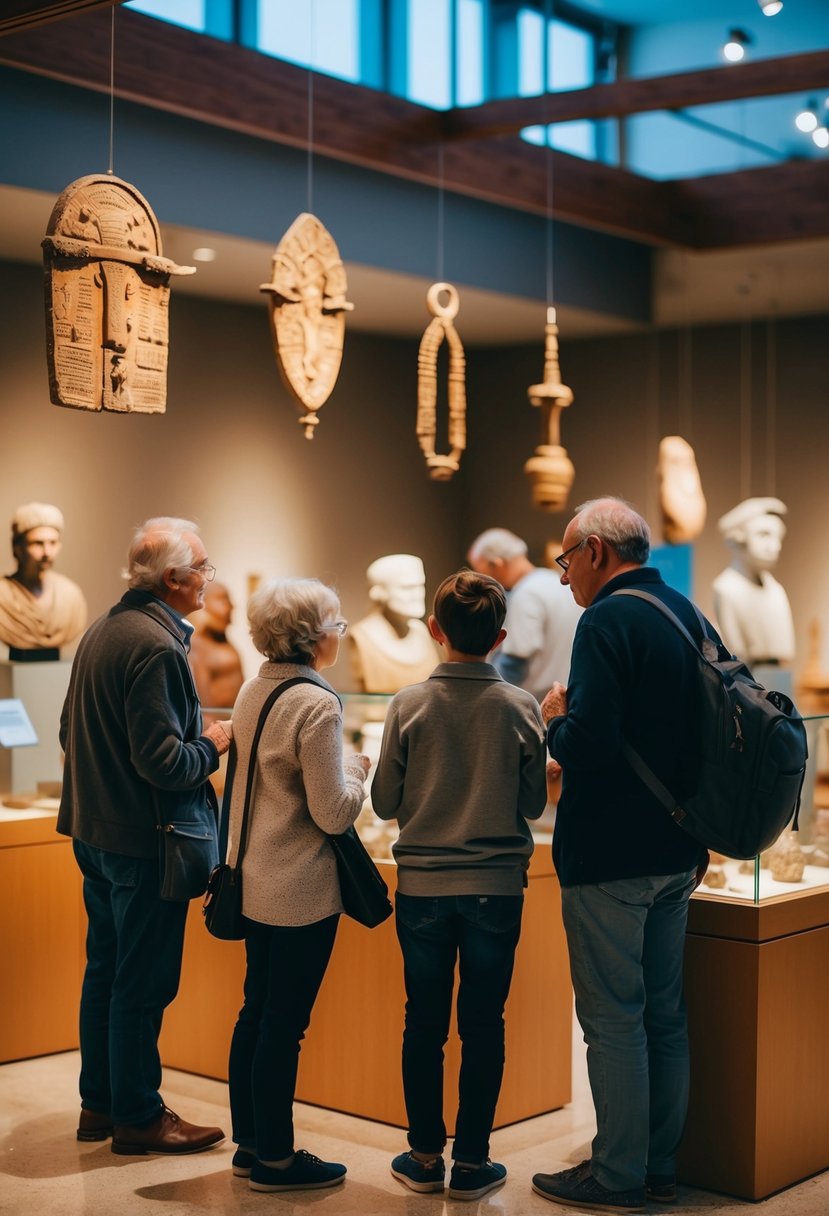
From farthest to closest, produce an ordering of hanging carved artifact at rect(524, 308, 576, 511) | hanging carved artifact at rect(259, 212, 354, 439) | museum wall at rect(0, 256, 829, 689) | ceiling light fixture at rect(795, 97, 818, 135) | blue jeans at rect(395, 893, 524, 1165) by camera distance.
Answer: museum wall at rect(0, 256, 829, 689) → ceiling light fixture at rect(795, 97, 818, 135) → hanging carved artifact at rect(524, 308, 576, 511) → hanging carved artifact at rect(259, 212, 354, 439) → blue jeans at rect(395, 893, 524, 1165)

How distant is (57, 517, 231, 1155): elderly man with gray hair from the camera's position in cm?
404

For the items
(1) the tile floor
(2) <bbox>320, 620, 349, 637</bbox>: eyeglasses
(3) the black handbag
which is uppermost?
(2) <bbox>320, 620, 349, 637</bbox>: eyeglasses

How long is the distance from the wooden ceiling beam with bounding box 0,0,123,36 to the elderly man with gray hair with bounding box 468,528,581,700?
3.31 meters

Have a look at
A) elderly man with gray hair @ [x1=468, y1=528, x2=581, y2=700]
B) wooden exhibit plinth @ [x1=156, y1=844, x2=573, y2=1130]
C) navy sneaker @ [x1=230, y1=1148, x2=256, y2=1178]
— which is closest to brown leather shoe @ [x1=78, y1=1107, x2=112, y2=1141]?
navy sneaker @ [x1=230, y1=1148, x2=256, y2=1178]

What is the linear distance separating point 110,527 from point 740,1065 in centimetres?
666

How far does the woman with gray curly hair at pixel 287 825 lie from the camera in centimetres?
379

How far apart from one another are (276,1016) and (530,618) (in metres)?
3.41

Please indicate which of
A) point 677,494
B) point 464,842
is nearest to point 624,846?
point 464,842

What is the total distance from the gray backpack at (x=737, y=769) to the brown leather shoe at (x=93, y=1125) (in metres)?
1.87

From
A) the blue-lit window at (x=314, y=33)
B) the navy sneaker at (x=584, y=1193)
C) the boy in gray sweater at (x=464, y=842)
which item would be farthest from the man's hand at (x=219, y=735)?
the blue-lit window at (x=314, y=33)

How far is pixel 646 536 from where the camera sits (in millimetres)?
3910

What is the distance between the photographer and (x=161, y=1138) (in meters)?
4.24

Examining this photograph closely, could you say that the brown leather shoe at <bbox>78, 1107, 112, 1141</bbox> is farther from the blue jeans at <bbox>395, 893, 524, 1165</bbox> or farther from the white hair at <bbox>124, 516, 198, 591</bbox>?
the white hair at <bbox>124, 516, 198, 591</bbox>

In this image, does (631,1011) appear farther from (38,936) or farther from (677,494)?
(677,494)
